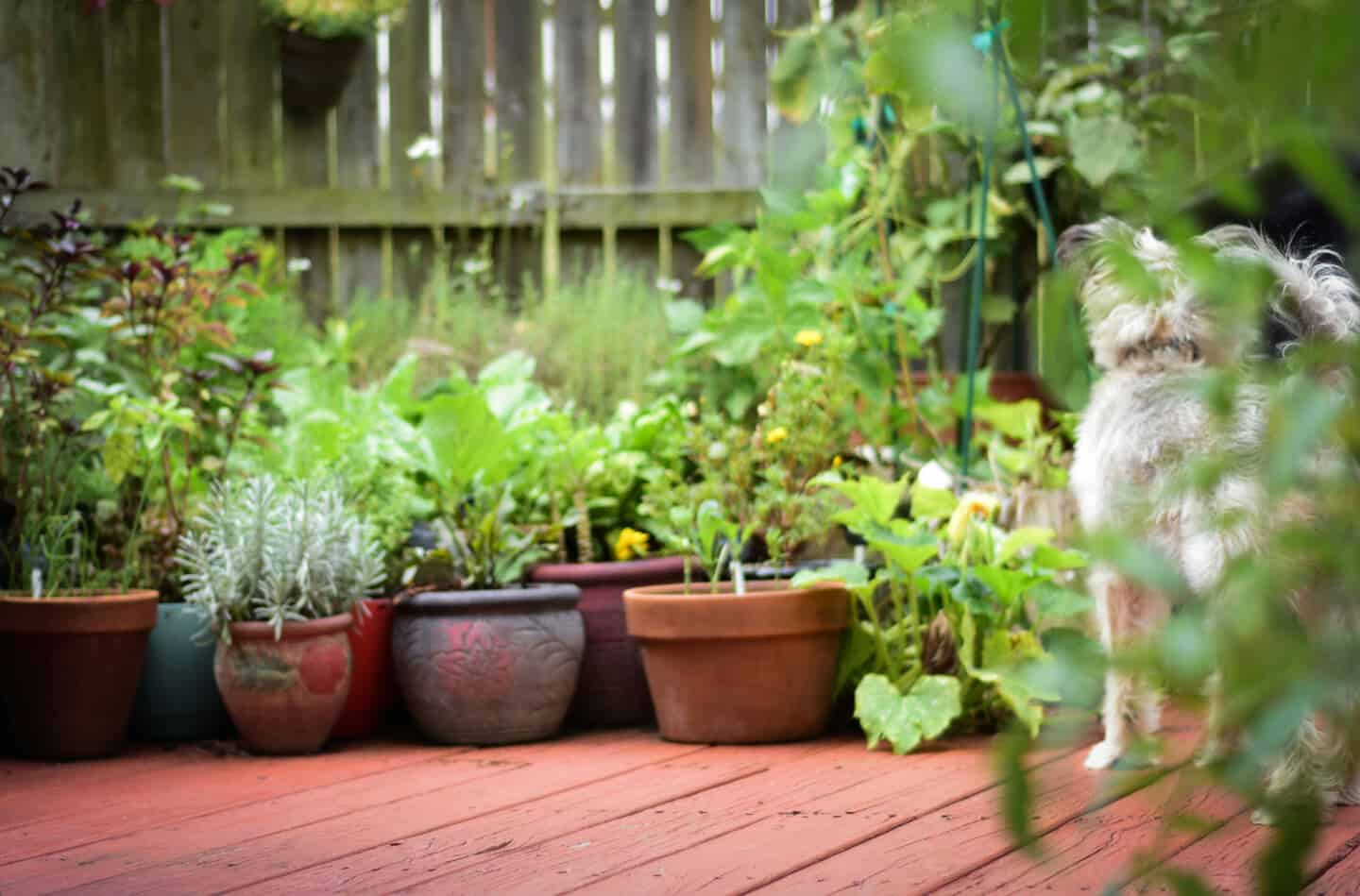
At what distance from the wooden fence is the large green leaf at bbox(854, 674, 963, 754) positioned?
2.57 metres

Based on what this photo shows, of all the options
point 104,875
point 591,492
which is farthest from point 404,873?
point 591,492

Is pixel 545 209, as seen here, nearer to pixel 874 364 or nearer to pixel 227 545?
pixel 874 364

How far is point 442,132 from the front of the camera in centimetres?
530

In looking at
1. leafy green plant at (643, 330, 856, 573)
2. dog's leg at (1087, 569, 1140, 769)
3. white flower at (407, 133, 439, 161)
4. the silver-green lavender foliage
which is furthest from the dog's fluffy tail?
white flower at (407, 133, 439, 161)

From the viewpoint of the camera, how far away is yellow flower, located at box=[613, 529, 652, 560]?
3547 millimetres

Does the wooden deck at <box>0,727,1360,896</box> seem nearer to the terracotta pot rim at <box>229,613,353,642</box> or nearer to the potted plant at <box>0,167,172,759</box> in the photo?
the potted plant at <box>0,167,172,759</box>

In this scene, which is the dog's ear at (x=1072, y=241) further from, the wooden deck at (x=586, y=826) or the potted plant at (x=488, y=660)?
the potted plant at (x=488, y=660)

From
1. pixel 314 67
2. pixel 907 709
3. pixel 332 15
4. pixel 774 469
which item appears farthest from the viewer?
pixel 314 67

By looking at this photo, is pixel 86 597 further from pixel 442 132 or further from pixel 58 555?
pixel 442 132

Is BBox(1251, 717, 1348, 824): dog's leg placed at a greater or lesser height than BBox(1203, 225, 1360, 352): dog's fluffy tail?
lesser

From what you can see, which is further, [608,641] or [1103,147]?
[1103,147]

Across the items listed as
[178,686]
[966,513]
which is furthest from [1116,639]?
[178,686]

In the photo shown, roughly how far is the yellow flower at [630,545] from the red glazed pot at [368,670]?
601 mm

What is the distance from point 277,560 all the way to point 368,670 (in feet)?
1.31
